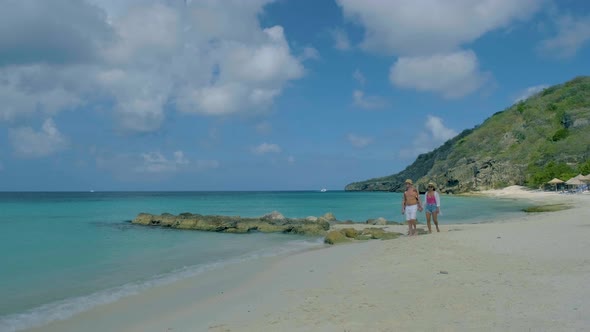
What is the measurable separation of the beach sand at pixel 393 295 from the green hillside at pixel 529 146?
7213cm

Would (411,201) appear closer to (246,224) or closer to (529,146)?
(246,224)

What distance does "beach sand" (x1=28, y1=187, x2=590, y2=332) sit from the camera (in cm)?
632

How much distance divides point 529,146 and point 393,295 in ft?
365

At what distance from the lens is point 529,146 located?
342ft

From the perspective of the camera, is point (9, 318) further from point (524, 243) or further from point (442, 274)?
point (524, 243)

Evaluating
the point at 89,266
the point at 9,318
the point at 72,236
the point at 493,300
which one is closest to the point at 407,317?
the point at 493,300

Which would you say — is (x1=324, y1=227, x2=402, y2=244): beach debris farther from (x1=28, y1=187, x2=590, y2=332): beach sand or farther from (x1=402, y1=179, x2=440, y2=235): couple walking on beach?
(x1=28, y1=187, x2=590, y2=332): beach sand

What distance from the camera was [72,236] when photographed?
27.8 metres

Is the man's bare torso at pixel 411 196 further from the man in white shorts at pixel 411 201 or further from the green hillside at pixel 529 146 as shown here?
the green hillside at pixel 529 146

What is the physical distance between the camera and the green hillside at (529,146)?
8806 centimetres

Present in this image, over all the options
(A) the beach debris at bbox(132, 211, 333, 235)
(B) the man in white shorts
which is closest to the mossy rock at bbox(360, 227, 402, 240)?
(B) the man in white shorts

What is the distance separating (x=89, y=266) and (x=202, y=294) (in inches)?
300

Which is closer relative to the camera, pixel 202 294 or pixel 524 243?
pixel 202 294

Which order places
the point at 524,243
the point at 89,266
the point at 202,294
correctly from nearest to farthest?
the point at 202,294 < the point at 524,243 < the point at 89,266
